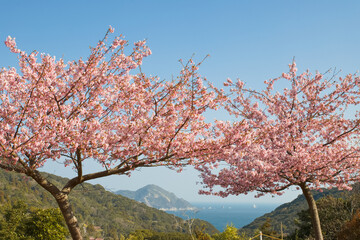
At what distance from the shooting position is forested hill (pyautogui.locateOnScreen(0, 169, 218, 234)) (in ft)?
348

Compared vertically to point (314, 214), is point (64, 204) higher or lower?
lower

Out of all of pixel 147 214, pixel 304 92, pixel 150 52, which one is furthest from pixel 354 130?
pixel 147 214

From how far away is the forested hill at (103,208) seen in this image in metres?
106

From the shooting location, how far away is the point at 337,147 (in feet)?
37.0

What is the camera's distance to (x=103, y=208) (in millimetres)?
129500

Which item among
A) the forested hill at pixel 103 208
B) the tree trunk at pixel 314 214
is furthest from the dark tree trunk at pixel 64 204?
the forested hill at pixel 103 208

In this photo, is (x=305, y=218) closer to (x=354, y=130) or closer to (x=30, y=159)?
(x=354, y=130)

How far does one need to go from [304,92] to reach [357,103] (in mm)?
1962

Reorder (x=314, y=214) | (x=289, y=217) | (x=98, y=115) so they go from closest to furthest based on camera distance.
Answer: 1. (x=98, y=115)
2. (x=314, y=214)
3. (x=289, y=217)

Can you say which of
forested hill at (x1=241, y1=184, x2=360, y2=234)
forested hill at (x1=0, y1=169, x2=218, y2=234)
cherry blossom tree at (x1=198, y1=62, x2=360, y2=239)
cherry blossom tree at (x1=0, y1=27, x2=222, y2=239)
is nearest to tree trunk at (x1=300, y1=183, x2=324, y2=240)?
cherry blossom tree at (x1=198, y1=62, x2=360, y2=239)

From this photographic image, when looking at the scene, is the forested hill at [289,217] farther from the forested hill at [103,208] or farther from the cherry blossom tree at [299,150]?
the cherry blossom tree at [299,150]

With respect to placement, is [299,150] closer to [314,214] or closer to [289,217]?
[314,214]

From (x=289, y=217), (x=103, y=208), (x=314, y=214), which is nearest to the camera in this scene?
(x=314, y=214)

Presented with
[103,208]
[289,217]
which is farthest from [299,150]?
[103,208]
